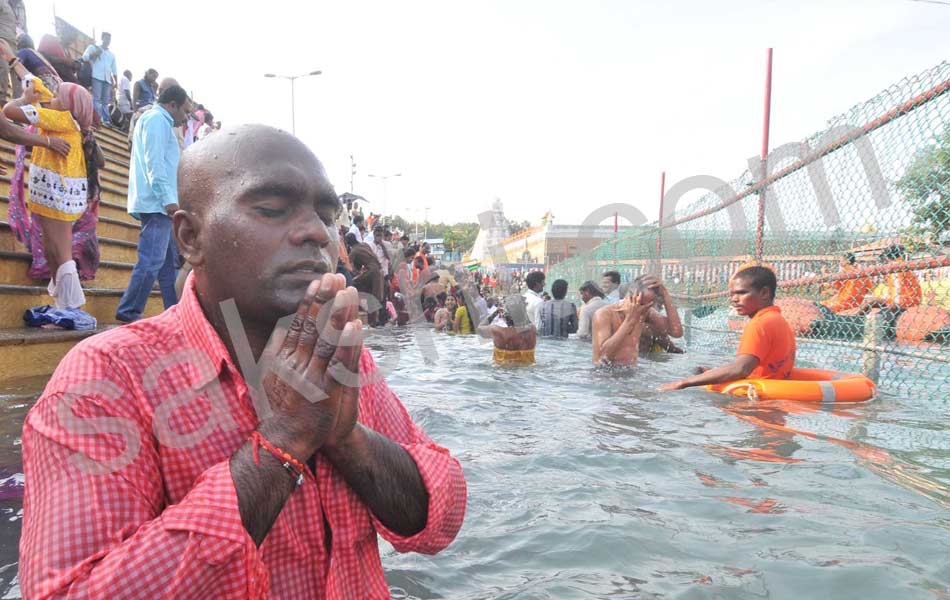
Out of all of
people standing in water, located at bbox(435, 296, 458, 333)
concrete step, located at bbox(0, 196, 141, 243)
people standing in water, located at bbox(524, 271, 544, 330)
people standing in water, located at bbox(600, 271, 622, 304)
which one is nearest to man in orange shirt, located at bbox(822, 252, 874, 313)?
people standing in water, located at bbox(600, 271, 622, 304)

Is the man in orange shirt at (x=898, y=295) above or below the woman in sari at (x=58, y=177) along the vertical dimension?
below

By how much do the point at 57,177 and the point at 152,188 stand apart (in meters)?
0.66

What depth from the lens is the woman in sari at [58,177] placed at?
4.96 meters

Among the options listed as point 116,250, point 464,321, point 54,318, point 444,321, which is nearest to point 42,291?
point 54,318


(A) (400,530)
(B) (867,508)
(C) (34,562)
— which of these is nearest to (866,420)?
(B) (867,508)

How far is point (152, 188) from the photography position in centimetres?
536

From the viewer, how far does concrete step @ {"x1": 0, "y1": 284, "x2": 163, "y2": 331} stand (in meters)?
4.93

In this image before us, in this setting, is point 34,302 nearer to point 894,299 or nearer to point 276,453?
point 276,453

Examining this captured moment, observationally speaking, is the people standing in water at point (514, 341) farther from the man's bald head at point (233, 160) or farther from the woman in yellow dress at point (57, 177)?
the man's bald head at point (233, 160)

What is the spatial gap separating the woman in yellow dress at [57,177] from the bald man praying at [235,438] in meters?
4.43

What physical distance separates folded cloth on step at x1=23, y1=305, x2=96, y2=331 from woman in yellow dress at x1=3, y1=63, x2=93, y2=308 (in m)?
0.13

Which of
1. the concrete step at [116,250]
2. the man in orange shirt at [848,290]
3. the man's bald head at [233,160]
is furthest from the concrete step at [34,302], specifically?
the man in orange shirt at [848,290]

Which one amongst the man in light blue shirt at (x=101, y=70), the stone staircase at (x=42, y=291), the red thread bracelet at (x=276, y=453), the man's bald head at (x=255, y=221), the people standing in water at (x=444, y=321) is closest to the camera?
the red thread bracelet at (x=276, y=453)

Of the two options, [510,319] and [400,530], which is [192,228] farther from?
[510,319]
